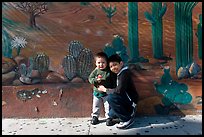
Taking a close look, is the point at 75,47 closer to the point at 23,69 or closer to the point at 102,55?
the point at 102,55

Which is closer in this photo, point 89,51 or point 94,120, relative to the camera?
point 94,120

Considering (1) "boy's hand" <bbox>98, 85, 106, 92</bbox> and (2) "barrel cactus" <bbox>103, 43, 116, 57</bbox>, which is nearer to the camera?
(1) "boy's hand" <bbox>98, 85, 106, 92</bbox>

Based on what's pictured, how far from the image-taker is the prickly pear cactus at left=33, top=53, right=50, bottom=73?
4809 mm

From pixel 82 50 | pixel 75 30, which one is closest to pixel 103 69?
pixel 82 50

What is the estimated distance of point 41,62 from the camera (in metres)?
4.82

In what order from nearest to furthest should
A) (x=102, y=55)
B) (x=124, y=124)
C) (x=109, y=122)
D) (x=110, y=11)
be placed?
(x=124, y=124), (x=109, y=122), (x=102, y=55), (x=110, y=11)

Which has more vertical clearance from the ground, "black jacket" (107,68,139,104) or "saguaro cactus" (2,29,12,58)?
"saguaro cactus" (2,29,12,58)

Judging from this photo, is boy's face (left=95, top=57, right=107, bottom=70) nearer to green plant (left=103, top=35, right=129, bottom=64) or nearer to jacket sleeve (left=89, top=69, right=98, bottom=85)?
jacket sleeve (left=89, top=69, right=98, bottom=85)

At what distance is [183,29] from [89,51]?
1552 mm

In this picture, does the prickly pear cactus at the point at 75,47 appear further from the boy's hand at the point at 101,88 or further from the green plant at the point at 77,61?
the boy's hand at the point at 101,88

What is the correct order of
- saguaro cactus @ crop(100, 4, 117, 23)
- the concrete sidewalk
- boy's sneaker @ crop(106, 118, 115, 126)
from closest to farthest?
the concrete sidewalk
boy's sneaker @ crop(106, 118, 115, 126)
saguaro cactus @ crop(100, 4, 117, 23)

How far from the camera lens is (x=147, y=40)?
4809 mm

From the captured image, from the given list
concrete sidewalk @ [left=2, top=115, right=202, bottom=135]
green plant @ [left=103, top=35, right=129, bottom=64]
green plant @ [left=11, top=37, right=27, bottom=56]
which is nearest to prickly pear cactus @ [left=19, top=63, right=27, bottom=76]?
green plant @ [left=11, top=37, right=27, bottom=56]

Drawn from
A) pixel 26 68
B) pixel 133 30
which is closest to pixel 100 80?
pixel 133 30
